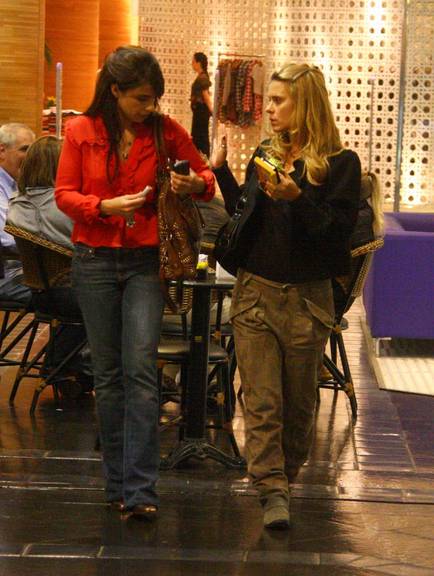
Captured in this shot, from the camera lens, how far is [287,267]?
4418mm

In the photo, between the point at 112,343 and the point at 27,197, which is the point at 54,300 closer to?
the point at 27,197

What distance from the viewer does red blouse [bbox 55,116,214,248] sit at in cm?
449

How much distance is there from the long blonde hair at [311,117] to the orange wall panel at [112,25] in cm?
1643

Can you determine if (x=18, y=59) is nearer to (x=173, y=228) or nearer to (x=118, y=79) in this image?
(x=118, y=79)

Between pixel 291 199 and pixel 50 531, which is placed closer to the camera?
pixel 291 199

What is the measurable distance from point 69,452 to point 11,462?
11.9 inches

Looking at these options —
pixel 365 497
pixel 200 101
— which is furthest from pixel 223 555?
pixel 200 101

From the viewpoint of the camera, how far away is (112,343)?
4559 mm

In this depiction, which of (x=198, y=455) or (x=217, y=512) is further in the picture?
(x=198, y=455)

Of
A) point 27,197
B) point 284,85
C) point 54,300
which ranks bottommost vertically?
point 54,300

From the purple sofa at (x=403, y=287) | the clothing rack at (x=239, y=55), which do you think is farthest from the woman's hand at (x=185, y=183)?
the clothing rack at (x=239, y=55)

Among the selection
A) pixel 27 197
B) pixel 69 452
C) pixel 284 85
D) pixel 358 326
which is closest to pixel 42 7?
pixel 358 326

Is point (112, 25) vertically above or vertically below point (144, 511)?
above

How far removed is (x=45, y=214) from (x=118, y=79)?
181 cm
